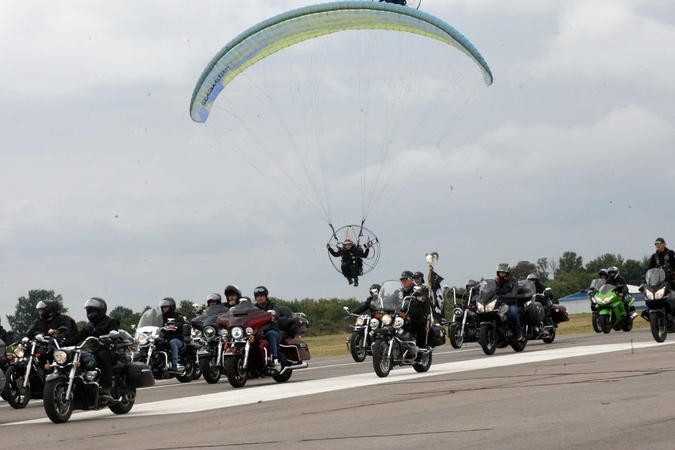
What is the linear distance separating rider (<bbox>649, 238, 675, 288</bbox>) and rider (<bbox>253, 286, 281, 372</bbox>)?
8.63 metres

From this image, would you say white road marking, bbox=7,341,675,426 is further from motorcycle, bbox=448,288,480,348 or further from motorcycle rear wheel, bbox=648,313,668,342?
motorcycle, bbox=448,288,480,348

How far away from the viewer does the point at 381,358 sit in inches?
659

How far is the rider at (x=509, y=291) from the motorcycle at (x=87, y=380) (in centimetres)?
977

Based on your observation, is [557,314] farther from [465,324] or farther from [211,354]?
[211,354]

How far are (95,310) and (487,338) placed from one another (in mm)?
9492

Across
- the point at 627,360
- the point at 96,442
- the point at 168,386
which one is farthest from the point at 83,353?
the point at 627,360

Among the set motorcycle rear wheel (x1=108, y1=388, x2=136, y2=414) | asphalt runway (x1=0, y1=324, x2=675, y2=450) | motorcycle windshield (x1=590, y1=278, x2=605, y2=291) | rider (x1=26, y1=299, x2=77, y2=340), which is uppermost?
motorcycle windshield (x1=590, y1=278, x2=605, y2=291)

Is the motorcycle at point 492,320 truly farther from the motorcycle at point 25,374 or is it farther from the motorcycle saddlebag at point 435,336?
the motorcycle at point 25,374

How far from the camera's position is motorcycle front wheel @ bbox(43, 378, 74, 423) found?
1281 cm

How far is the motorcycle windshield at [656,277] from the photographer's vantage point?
21641mm

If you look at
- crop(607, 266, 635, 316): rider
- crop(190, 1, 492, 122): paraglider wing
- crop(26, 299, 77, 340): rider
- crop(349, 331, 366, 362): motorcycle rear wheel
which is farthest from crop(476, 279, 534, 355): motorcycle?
crop(26, 299, 77, 340): rider

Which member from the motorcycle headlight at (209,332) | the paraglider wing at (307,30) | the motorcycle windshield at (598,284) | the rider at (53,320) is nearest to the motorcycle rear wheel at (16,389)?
the rider at (53,320)

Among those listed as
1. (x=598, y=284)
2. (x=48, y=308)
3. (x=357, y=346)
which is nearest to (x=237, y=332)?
(x=48, y=308)

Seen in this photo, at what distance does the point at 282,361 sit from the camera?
18.1 metres
